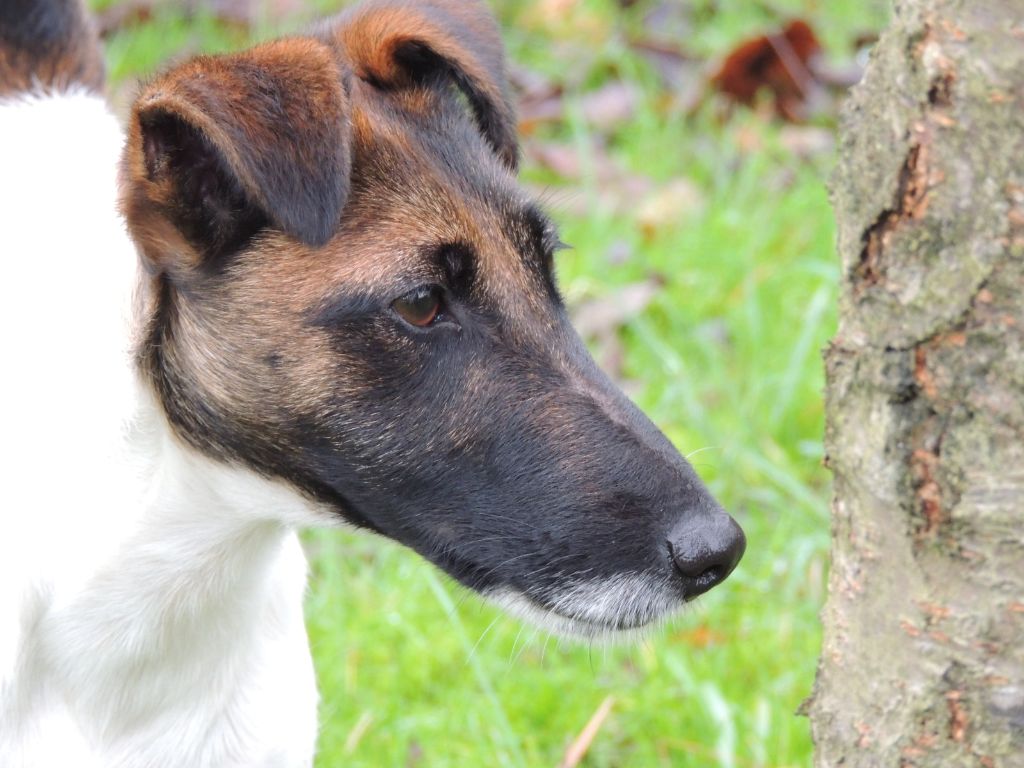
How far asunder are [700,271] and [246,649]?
292 cm

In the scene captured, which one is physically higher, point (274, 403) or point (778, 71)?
point (274, 403)

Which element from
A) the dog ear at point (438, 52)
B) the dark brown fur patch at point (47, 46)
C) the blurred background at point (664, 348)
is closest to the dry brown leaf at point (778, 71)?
the blurred background at point (664, 348)

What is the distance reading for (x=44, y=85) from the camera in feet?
12.4

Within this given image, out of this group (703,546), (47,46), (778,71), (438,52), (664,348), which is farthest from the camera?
(778,71)

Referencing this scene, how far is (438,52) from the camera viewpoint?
3000 millimetres

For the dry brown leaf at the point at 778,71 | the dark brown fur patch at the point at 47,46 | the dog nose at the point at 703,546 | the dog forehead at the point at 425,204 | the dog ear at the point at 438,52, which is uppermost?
the dog ear at the point at 438,52

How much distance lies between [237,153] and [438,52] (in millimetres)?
753

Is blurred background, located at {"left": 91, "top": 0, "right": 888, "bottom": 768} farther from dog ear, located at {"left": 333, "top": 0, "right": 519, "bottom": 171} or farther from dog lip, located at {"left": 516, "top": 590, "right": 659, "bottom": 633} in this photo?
dog ear, located at {"left": 333, "top": 0, "right": 519, "bottom": 171}

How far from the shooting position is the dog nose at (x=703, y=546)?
8.47ft

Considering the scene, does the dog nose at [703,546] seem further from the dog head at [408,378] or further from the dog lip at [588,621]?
the dog lip at [588,621]

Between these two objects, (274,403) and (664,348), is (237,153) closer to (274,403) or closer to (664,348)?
(274,403)

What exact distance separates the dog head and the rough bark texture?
309mm

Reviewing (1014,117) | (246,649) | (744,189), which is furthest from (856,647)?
(744,189)

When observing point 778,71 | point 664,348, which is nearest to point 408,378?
point 664,348
